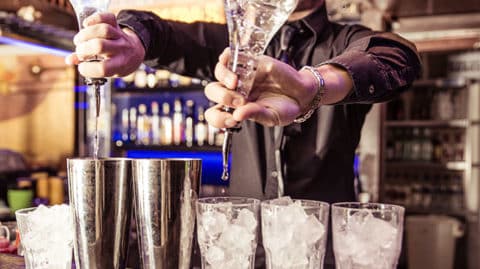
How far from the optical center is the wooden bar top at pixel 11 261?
1.23 meters

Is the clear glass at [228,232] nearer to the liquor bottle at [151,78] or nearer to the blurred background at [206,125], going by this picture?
the blurred background at [206,125]

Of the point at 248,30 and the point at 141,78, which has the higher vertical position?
the point at 141,78

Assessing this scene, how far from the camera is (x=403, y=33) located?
4410 mm

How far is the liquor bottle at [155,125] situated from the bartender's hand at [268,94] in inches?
147

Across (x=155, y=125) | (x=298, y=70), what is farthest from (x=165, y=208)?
(x=155, y=125)

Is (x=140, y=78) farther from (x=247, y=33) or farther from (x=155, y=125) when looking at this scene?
(x=247, y=33)

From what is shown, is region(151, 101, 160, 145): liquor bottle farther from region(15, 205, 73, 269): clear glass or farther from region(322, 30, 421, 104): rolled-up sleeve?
region(15, 205, 73, 269): clear glass

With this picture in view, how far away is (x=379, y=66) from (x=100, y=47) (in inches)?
25.3

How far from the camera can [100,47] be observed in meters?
1.11

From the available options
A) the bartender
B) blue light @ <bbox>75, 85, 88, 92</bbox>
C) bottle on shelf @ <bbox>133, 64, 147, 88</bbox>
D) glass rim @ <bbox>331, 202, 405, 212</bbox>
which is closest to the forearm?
the bartender

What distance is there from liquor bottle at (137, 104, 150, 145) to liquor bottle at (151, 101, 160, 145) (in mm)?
48

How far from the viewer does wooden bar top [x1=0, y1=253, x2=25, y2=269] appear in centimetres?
123

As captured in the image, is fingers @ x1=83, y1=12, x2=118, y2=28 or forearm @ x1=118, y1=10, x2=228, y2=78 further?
Result: forearm @ x1=118, y1=10, x2=228, y2=78

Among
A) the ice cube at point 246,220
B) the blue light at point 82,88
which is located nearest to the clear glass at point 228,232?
the ice cube at point 246,220
